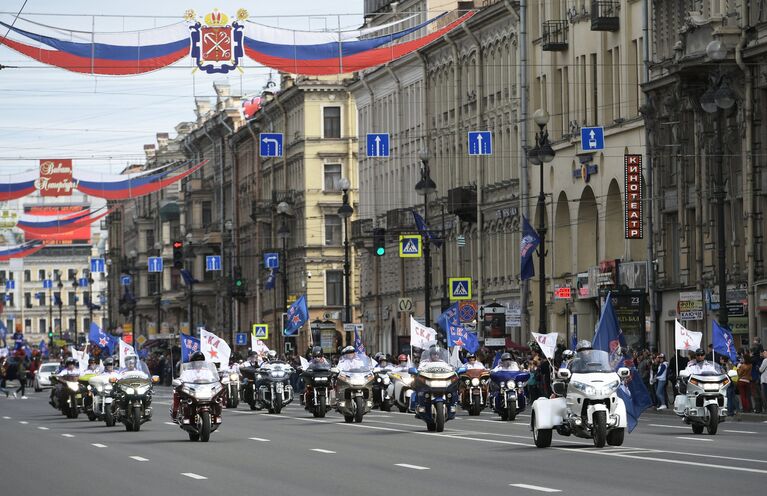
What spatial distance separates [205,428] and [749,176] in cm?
2177

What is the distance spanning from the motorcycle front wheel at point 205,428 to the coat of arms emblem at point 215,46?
733cm

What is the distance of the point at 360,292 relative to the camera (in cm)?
9350

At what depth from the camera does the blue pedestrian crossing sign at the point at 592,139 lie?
2280 inches

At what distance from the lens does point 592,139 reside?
5831cm

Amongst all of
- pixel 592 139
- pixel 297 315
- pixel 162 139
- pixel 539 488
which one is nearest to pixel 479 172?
pixel 297 315

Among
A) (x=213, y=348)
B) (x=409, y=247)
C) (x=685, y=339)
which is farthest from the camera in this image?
(x=409, y=247)

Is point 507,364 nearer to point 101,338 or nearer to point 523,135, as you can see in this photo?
point 101,338

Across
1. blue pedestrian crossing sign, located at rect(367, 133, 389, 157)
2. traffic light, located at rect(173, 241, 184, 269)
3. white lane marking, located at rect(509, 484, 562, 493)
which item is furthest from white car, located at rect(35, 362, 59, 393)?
white lane marking, located at rect(509, 484, 562, 493)

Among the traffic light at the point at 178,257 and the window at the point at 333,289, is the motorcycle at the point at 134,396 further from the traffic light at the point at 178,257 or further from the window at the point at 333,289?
the window at the point at 333,289

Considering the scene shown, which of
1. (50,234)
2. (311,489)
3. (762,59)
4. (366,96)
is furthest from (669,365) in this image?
(366,96)

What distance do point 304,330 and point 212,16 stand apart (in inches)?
2598

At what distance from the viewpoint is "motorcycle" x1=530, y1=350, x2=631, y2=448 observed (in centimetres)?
2638

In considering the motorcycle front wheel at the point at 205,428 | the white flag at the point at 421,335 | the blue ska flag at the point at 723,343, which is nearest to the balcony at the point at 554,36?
the white flag at the point at 421,335

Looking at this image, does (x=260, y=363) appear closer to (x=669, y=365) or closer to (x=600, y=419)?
(x=669, y=365)
